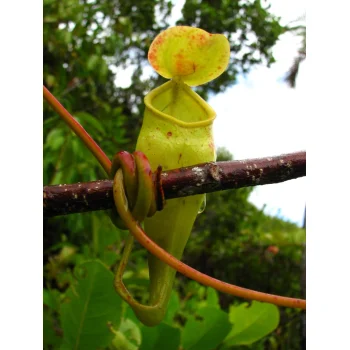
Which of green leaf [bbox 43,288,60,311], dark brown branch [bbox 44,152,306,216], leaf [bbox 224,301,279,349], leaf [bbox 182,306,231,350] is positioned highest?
dark brown branch [bbox 44,152,306,216]

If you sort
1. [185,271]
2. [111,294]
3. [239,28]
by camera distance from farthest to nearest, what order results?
[239,28] → [111,294] → [185,271]

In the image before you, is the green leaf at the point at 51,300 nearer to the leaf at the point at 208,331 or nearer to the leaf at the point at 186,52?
the leaf at the point at 208,331

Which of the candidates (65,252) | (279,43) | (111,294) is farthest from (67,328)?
(279,43)

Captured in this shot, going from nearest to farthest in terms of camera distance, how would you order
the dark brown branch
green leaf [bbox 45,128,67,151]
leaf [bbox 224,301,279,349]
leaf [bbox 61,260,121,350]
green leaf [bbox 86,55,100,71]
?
1. the dark brown branch
2. leaf [bbox 61,260,121,350]
3. leaf [bbox 224,301,279,349]
4. green leaf [bbox 45,128,67,151]
5. green leaf [bbox 86,55,100,71]

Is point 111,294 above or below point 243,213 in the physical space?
above

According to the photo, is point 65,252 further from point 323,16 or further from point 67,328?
point 323,16

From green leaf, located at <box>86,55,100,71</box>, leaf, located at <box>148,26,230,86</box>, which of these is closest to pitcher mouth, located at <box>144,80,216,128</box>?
leaf, located at <box>148,26,230,86</box>

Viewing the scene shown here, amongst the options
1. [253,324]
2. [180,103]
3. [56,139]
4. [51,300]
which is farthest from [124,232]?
[180,103]

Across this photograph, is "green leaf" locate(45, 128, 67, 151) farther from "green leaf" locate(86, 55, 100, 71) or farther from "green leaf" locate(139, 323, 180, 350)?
"green leaf" locate(139, 323, 180, 350)
